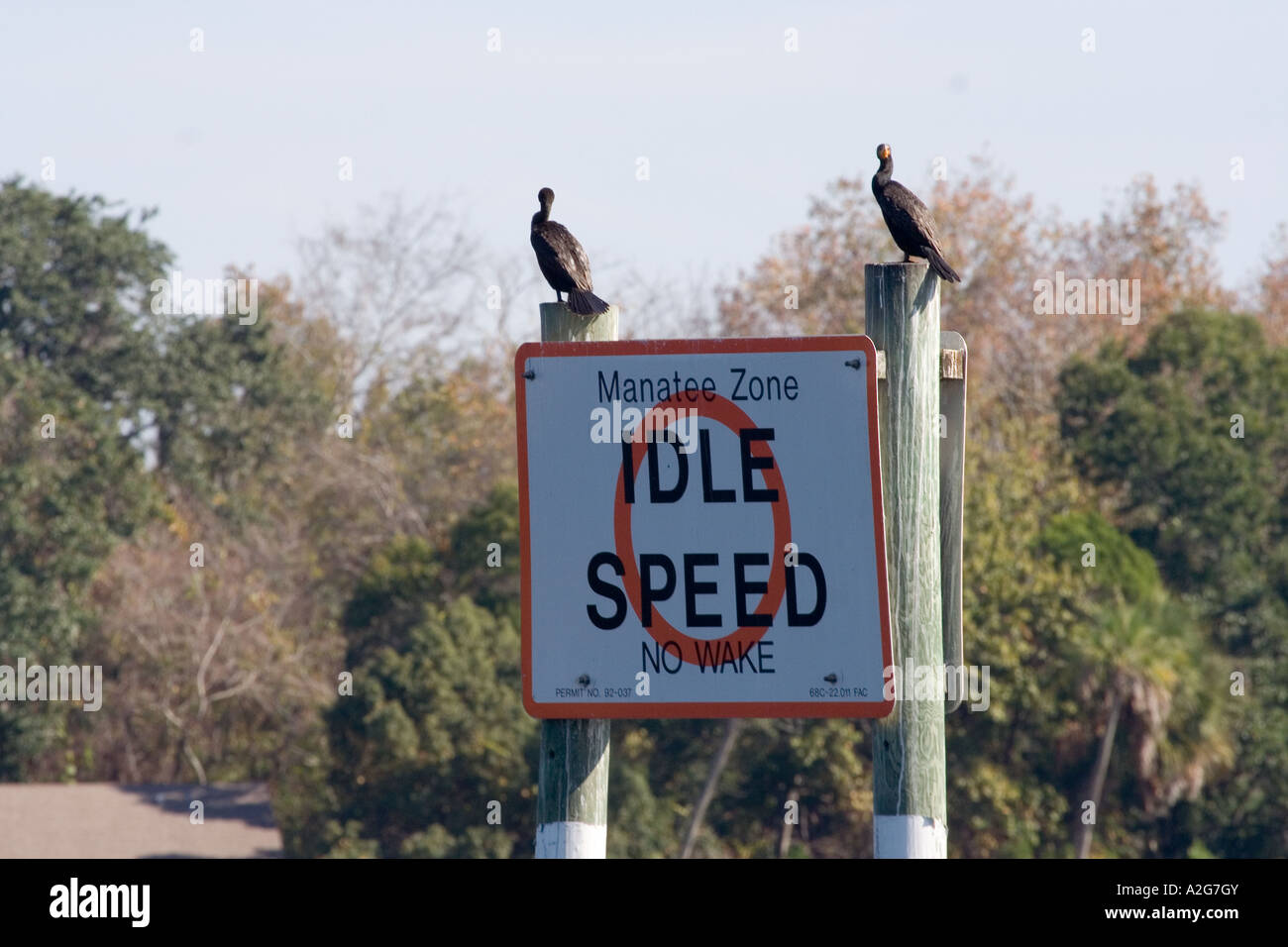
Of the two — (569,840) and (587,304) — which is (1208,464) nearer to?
(587,304)

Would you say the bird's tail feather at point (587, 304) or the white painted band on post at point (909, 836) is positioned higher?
the bird's tail feather at point (587, 304)

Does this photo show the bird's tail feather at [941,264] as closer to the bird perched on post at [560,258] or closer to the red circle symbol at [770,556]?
the red circle symbol at [770,556]

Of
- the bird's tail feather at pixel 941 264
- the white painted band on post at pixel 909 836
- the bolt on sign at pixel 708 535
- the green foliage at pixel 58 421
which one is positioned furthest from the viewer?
the green foliage at pixel 58 421

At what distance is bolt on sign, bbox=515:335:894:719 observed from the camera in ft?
13.3

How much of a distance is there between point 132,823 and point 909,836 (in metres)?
25.0

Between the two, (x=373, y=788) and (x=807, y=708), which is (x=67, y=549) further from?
(x=807, y=708)

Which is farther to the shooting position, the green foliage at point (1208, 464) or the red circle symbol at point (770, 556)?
the green foliage at point (1208, 464)

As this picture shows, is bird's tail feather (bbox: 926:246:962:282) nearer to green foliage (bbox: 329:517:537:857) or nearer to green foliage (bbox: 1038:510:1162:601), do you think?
green foliage (bbox: 329:517:537:857)

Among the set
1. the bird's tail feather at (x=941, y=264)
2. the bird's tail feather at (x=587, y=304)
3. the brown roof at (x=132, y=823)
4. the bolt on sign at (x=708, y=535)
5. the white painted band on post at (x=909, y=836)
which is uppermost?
the bird's tail feather at (x=941, y=264)

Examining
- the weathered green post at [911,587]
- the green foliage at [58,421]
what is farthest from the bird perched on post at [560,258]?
the green foliage at [58,421]

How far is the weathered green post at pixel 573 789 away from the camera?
4.11 m

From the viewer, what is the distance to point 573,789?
4125 millimetres

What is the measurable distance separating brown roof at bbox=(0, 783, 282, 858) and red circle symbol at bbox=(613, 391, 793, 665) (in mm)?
23497
